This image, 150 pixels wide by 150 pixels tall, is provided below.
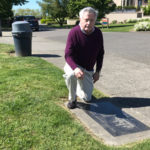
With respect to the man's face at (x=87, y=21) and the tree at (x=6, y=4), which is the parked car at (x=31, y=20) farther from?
the man's face at (x=87, y=21)

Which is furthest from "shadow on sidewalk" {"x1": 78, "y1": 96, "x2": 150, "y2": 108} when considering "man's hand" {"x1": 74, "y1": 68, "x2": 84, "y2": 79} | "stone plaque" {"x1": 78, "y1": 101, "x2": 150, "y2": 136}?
"man's hand" {"x1": 74, "y1": 68, "x2": 84, "y2": 79}

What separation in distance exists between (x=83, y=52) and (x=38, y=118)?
1196mm

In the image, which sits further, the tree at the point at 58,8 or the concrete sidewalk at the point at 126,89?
the tree at the point at 58,8

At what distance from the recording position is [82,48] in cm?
342

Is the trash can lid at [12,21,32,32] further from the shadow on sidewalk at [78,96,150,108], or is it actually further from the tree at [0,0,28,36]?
the tree at [0,0,28,36]

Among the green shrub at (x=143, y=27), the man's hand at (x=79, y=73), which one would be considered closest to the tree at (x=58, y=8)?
the green shrub at (x=143, y=27)

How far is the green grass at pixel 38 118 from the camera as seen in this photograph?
2564mm

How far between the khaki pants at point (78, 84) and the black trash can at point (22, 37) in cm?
422

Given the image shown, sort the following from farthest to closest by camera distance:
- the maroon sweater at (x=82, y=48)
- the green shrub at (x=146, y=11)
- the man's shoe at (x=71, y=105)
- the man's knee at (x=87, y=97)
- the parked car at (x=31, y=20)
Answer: the green shrub at (x=146, y=11) < the parked car at (x=31, y=20) < the man's knee at (x=87, y=97) < the man's shoe at (x=71, y=105) < the maroon sweater at (x=82, y=48)

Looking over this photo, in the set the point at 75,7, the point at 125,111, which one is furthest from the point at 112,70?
the point at 75,7

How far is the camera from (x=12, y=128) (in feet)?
9.43

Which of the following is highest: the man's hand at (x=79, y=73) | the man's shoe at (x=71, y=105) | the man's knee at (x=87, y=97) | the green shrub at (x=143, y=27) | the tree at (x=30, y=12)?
the tree at (x=30, y=12)

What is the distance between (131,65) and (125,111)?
3402mm

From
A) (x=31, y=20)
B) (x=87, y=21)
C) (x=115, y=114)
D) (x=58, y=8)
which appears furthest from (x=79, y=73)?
(x=58, y=8)
